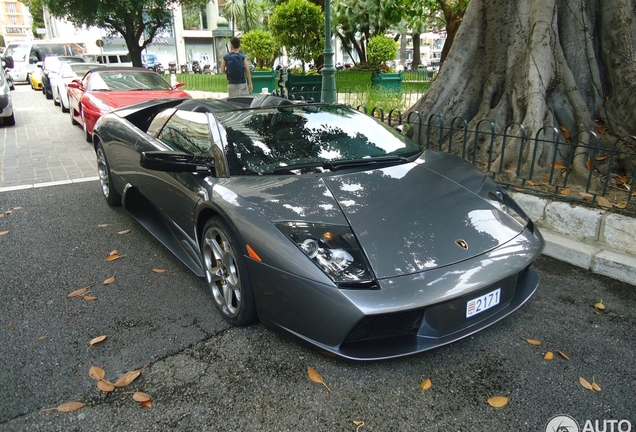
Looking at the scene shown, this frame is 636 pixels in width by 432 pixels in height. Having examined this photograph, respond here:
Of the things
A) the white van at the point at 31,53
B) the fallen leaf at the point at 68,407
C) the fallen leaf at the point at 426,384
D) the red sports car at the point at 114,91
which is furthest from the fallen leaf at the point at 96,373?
the white van at the point at 31,53

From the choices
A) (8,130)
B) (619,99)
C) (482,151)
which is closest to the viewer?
(619,99)

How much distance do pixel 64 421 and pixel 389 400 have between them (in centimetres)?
151

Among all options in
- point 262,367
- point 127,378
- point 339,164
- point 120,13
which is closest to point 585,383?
point 262,367

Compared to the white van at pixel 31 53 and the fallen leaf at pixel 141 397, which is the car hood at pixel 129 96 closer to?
the fallen leaf at pixel 141 397

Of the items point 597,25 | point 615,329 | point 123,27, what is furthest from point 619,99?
point 123,27

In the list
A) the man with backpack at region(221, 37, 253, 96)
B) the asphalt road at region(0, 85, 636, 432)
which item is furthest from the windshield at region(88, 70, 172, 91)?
the asphalt road at region(0, 85, 636, 432)

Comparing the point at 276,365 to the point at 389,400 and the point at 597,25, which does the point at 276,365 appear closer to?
the point at 389,400

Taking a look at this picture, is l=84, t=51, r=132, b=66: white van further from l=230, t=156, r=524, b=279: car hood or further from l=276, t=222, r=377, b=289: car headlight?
l=276, t=222, r=377, b=289: car headlight

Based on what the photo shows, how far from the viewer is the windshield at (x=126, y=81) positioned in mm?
8648

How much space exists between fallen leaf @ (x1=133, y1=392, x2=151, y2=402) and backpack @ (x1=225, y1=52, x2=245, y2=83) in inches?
322

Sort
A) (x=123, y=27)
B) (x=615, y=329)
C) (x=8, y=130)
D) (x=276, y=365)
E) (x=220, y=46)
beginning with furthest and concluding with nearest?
(x=220, y=46) → (x=123, y=27) → (x=8, y=130) → (x=615, y=329) → (x=276, y=365)

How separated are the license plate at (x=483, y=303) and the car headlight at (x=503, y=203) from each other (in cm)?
61

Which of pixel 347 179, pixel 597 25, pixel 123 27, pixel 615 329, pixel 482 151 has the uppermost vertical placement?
pixel 123 27

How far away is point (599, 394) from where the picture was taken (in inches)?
89.9
